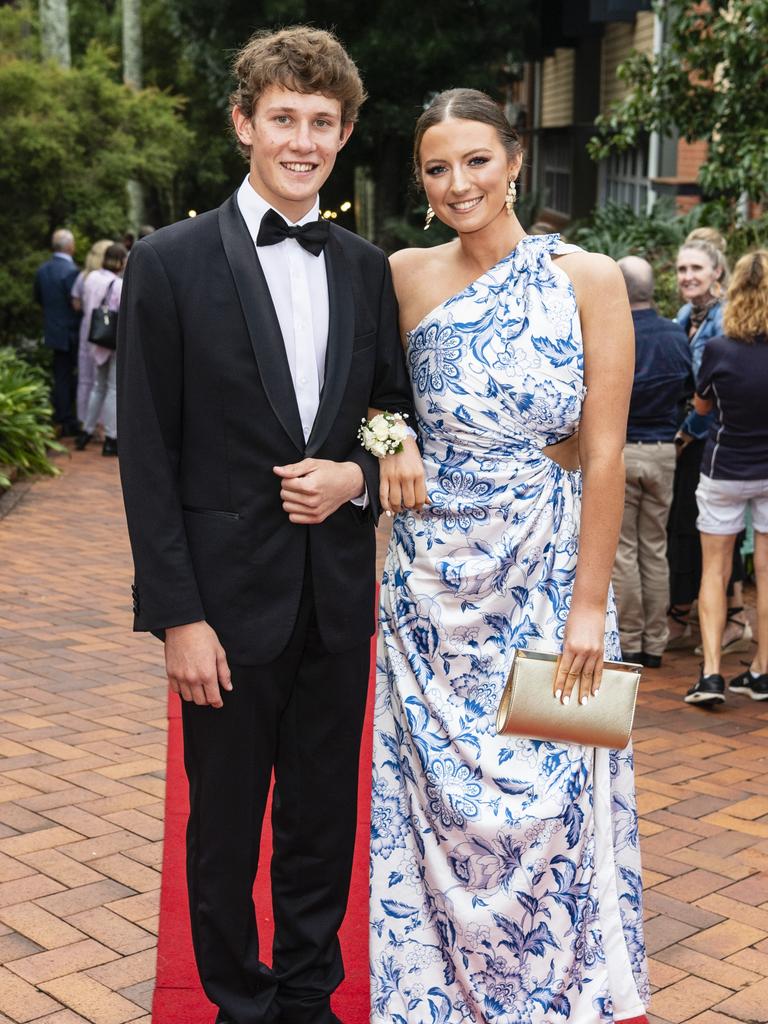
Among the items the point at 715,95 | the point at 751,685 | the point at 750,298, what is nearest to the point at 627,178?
the point at 715,95

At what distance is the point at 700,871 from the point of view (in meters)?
4.25

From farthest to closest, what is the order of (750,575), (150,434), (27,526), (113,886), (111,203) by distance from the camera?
(111,203) → (27,526) → (750,575) → (113,886) → (150,434)

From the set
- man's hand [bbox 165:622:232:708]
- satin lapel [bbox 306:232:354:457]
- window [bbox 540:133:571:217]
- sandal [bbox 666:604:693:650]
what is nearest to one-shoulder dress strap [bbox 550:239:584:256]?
satin lapel [bbox 306:232:354:457]

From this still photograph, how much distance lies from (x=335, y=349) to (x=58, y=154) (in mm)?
12495

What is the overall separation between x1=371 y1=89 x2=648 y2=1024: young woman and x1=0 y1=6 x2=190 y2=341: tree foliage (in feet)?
39.4

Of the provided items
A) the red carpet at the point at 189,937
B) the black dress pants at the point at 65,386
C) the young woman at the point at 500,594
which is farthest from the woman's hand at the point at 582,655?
the black dress pants at the point at 65,386

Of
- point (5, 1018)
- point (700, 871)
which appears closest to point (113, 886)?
→ point (5, 1018)

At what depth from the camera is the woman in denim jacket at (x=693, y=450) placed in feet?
22.5

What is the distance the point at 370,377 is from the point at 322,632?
0.57 m

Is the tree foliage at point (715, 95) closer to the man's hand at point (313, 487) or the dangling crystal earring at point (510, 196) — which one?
the dangling crystal earring at point (510, 196)

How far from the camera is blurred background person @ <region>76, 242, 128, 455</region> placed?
1230 cm

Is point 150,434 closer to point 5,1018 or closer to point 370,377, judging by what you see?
point 370,377

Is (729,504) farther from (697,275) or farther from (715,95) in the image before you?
(715,95)

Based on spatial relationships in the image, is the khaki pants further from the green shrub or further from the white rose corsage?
the green shrub
